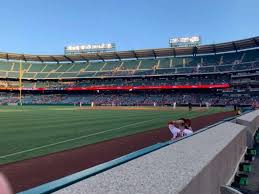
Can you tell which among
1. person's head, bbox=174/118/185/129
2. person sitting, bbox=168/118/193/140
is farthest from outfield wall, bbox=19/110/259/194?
person sitting, bbox=168/118/193/140

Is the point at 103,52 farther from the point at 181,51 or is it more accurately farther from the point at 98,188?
the point at 98,188

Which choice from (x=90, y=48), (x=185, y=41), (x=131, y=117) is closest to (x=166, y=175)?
(x=131, y=117)

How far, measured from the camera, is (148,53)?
275ft

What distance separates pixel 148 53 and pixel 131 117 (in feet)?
177

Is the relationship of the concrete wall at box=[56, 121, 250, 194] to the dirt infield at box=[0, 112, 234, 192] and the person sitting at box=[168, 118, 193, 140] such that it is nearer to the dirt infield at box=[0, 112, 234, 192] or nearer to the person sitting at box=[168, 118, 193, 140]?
the dirt infield at box=[0, 112, 234, 192]

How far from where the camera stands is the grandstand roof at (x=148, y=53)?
2881 inches

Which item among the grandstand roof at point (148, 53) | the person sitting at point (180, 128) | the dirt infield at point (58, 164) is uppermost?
the grandstand roof at point (148, 53)

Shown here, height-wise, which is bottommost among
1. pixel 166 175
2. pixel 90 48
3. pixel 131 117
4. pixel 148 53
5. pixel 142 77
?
pixel 131 117

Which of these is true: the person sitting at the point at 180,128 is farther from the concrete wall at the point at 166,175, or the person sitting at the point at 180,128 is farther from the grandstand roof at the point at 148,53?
the grandstand roof at the point at 148,53

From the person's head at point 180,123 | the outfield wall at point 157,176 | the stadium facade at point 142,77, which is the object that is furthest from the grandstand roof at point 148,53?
the outfield wall at point 157,176

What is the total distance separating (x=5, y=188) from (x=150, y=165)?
2.45 m

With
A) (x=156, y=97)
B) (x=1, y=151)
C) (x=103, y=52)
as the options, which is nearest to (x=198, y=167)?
(x=1, y=151)

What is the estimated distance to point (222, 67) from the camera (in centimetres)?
7269

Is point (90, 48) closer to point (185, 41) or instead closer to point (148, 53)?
point (148, 53)
